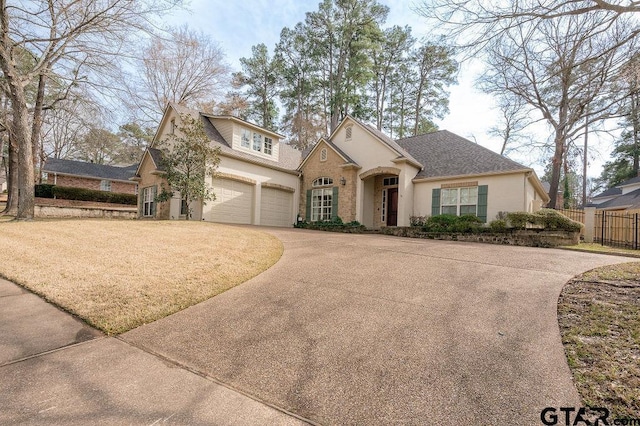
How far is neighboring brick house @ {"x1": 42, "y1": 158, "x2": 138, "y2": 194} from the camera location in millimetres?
26548

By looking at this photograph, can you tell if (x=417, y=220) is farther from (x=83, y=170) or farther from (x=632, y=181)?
(x=83, y=170)

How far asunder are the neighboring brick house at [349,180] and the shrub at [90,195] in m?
10.7

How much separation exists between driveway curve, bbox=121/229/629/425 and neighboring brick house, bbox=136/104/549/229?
28.5 ft

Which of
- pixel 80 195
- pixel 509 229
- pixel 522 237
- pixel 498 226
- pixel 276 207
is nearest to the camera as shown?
pixel 522 237

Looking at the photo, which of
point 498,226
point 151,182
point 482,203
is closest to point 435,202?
point 482,203

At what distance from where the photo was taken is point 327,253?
25.1 ft

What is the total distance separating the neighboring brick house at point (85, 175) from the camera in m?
26.5

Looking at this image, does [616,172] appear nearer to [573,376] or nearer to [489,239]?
[489,239]

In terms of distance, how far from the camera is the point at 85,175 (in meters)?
27.6

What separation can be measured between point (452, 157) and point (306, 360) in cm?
1487

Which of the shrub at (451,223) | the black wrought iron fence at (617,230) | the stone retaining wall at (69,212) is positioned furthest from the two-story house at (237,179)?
the black wrought iron fence at (617,230)

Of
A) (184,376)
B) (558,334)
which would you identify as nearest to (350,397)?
(184,376)

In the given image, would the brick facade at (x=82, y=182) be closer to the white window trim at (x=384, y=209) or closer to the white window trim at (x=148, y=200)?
the white window trim at (x=148, y=200)

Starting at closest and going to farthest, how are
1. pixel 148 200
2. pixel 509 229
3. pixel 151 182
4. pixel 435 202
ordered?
pixel 509 229, pixel 435 202, pixel 151 182, pixel 148 200
